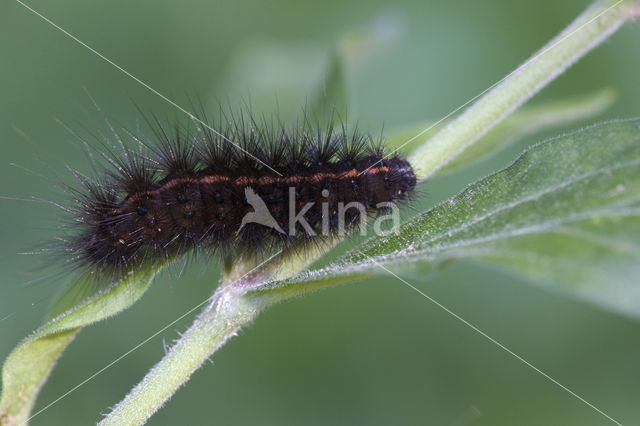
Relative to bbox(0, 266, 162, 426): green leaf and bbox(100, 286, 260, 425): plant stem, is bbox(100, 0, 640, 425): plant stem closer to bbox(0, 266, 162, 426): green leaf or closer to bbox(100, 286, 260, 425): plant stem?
bbox(100, 286, 260, 425): plant stem

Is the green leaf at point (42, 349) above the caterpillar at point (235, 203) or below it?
below

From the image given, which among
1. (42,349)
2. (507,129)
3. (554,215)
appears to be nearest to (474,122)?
(507,129)

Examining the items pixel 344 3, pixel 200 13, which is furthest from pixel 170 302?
pixel 344 3

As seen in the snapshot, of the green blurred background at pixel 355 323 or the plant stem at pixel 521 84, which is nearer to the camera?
the plant stem at pixel 521 84

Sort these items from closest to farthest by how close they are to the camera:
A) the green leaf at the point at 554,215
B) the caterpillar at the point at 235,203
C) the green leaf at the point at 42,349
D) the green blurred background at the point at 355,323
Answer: the green leaf at the point at 554,215 → the green leaf at the point at 42,349 → the caterpillar at the point at 235,203 → the green blurred background at the point at 355,323

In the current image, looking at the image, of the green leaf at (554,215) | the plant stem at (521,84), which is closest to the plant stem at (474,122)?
the plant stem at (521,84)

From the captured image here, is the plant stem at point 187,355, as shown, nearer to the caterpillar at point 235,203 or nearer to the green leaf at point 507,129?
the caterpillar at point 235,203

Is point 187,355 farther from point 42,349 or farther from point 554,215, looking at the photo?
point 554,215
